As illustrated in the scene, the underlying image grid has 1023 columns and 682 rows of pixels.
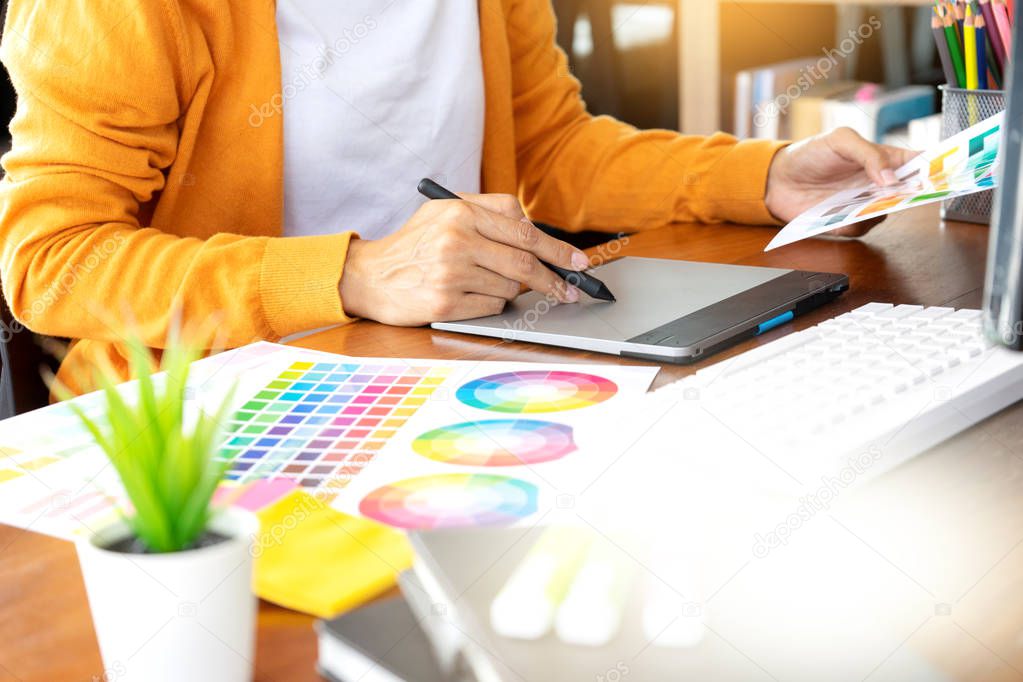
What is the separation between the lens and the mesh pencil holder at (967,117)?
1.00 m

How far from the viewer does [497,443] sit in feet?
1.82

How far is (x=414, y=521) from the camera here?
468mm

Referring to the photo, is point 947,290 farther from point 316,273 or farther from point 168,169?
point 168,169

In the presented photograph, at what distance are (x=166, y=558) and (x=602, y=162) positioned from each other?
0.96m

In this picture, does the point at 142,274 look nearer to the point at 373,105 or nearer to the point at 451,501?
the point at 373,105

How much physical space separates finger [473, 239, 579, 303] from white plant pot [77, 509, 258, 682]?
47 cm

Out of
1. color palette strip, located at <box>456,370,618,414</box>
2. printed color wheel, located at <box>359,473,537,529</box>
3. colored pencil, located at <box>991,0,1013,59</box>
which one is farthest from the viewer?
colored pencil, located at <box>991,0,1013,59</box>

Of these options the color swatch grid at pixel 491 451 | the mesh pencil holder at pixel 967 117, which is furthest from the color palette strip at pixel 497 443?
the mesh pencil holder at pixel 967 117

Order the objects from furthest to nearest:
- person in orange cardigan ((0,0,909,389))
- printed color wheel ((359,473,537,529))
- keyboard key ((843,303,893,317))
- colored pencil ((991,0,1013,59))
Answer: colored pencil ((991,0,1013,59)) → person in orange cardigan ((0,0,909,389)) → keyboard key ((843,303,893,317)) → printed color wheel ((359,473,537,529))

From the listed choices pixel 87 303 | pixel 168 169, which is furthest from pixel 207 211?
pixel 87 303

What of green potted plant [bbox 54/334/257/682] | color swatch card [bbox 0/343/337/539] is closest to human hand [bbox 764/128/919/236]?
color swatch card [bbox 0/343/337/539]

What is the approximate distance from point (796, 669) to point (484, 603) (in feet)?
0.34

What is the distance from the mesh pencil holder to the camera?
1.00 metres

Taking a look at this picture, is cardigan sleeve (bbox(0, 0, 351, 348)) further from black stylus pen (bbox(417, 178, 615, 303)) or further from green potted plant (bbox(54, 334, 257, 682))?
green potted plant (bbox(54, 334, 257, 682))
